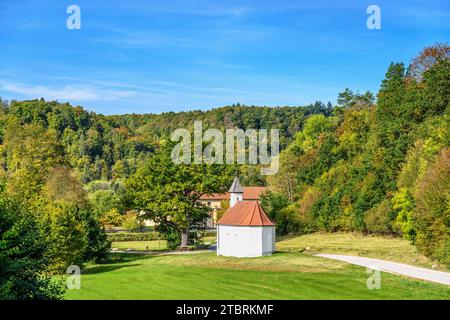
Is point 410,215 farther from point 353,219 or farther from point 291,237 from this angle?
point 291,237

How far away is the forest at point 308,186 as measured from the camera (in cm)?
3647

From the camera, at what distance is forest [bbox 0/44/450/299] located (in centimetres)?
3647

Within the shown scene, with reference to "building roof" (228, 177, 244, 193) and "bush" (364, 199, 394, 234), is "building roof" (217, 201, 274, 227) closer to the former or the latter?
"building roof" (228, 177, 244, 193)

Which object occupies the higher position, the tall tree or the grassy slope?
the tall tree

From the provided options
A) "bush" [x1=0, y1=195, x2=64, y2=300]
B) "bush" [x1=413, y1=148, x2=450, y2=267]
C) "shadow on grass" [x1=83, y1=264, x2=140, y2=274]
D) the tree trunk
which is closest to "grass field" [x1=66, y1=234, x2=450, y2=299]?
"shadow on grass" [x1=83, y1=264, x2=140, y2=274]

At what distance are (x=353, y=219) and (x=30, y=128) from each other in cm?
4203

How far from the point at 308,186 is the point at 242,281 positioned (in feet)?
157

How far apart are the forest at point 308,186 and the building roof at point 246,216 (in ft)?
24.8

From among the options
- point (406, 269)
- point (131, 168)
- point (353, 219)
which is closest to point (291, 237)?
point (353, 219)

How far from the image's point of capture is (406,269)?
35.9 m

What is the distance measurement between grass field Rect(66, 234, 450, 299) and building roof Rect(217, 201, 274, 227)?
2918 mm

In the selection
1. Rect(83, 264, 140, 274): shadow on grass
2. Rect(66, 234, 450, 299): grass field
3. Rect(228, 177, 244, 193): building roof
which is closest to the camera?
Rect(66, 234, 450, 299): grass field

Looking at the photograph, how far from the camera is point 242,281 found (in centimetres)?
3328

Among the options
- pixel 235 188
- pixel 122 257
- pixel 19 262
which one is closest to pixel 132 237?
pixel 122 257
